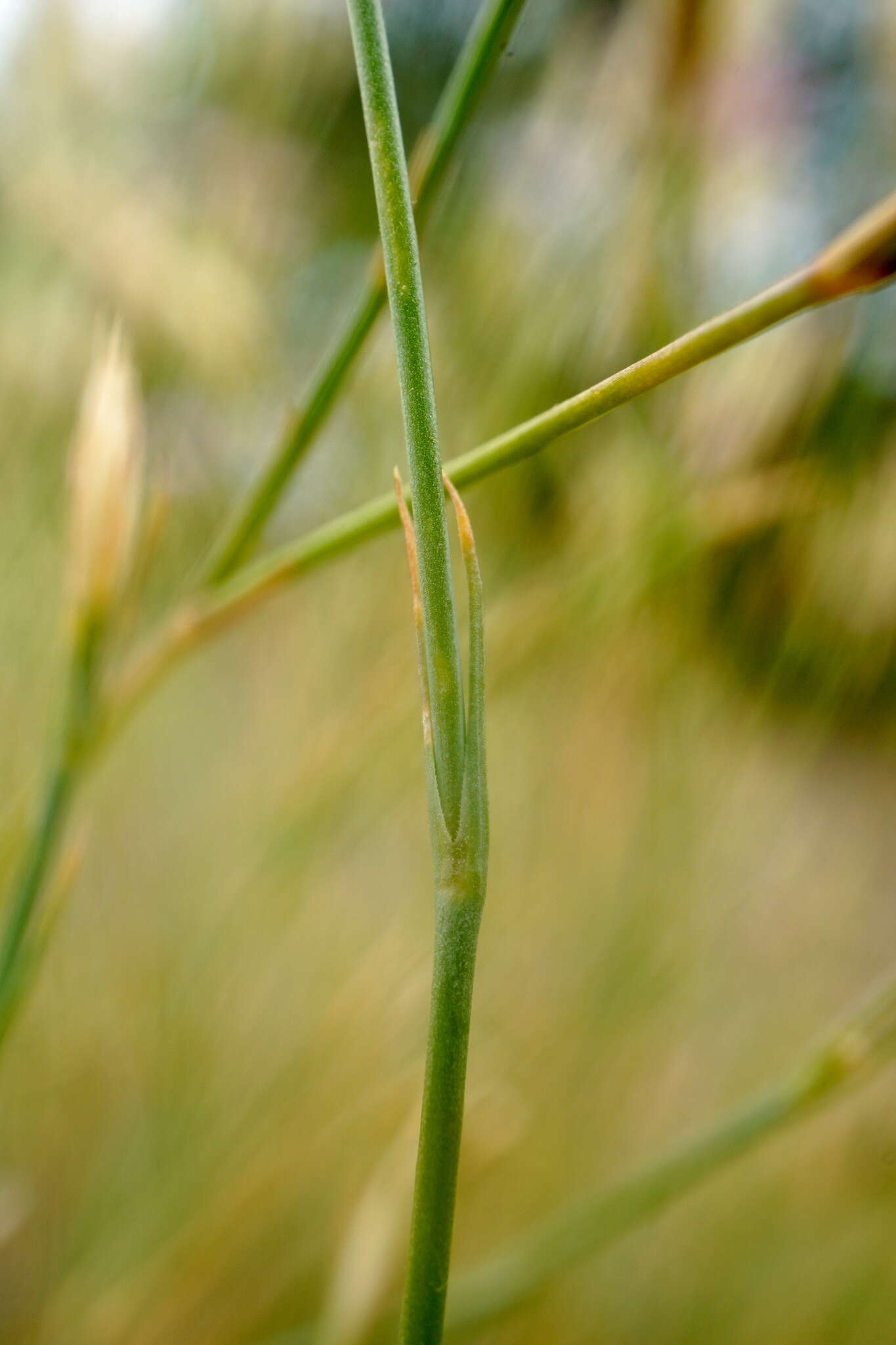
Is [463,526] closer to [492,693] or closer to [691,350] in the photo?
[691,350]

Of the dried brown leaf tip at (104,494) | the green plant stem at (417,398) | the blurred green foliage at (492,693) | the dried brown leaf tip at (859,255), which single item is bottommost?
the dried brown leaf tip at (859,255)

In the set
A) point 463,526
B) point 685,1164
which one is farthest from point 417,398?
point 685,1164

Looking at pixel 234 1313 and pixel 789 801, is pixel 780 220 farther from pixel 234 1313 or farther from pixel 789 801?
pixel 234 1313

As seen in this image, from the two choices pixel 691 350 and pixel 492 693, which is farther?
pixel 492 693

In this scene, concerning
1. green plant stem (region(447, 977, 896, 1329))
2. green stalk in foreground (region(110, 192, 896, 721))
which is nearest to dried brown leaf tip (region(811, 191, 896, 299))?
green stalk in foreground (region(110, 192, 896, 721))

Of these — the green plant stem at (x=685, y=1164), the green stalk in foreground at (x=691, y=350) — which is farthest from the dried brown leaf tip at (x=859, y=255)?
the green plant stem at (x=685, y=1164)

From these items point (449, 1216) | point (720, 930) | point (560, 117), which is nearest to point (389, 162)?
point (449, 1216)

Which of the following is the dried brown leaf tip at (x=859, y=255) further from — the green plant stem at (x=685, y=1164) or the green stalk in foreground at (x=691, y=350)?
the green plant stem at (x=685, y=1164)
